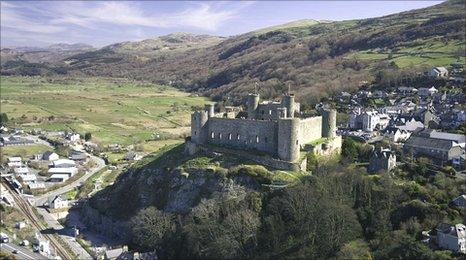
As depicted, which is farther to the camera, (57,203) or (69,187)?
(69,187)

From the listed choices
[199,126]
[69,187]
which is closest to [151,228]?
[199,126]

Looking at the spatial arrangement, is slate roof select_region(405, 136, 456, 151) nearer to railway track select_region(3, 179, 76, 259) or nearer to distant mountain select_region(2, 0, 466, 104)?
railway track select_region(3, 179, 76, 259)

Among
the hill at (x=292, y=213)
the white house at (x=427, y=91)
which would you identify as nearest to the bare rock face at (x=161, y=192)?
the hill at (x=292, y=213)

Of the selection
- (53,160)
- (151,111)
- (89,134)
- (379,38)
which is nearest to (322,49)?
(379,38)

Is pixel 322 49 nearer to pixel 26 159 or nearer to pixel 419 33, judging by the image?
pixel 419 33

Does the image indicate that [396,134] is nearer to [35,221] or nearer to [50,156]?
[35,221]

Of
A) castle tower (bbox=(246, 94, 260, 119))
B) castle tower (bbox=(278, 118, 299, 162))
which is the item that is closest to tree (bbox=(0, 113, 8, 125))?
castle tower (bbox=(246, 94, 260, 119))

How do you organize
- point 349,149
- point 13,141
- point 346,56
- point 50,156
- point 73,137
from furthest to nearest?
1. point 346,56
2. point 73,137
3. point 13,141
4. point 50,156
5. point 349,149
